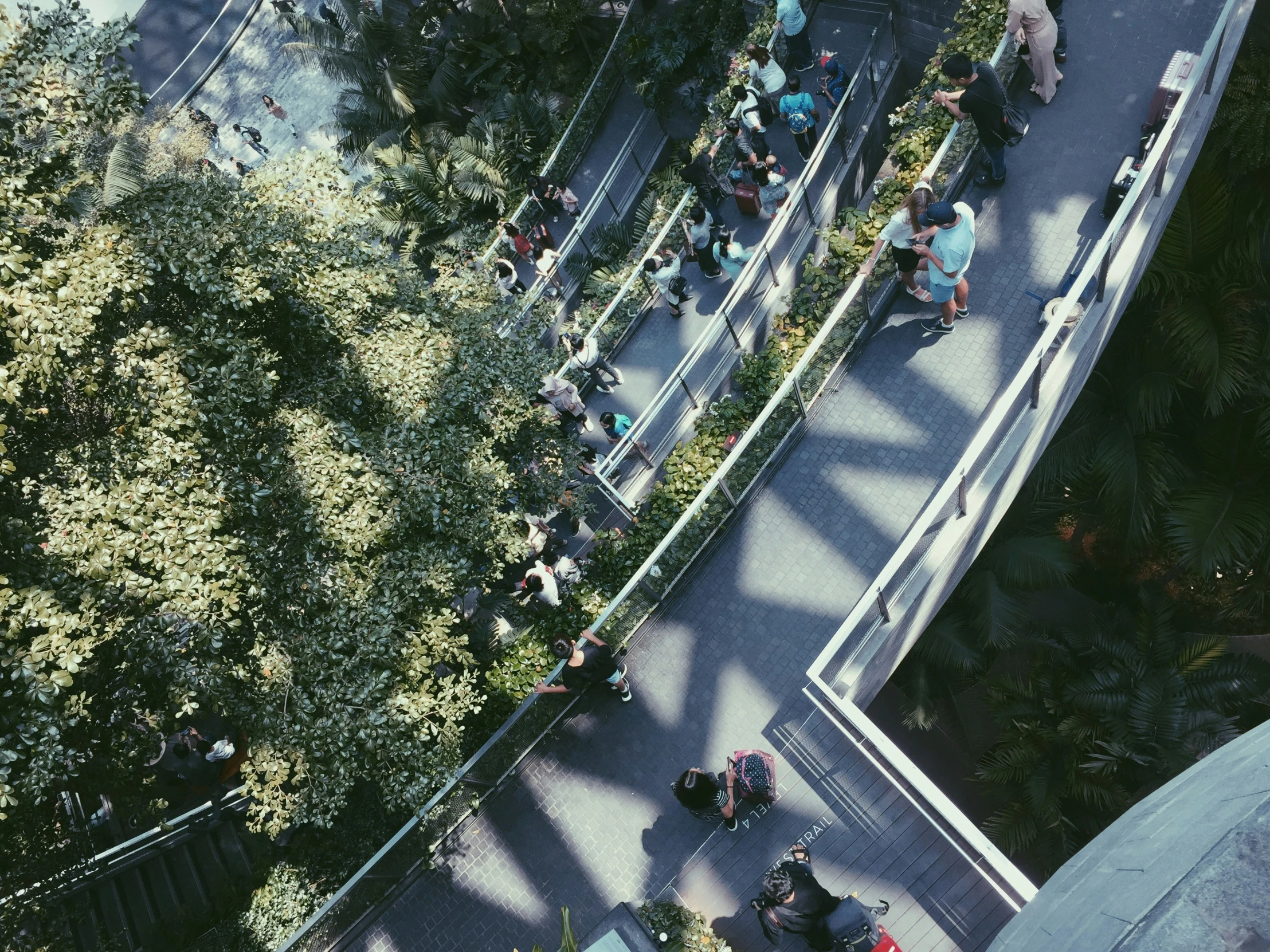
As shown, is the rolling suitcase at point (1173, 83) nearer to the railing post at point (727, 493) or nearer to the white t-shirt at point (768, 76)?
the white t-shirt at point (768, 76)

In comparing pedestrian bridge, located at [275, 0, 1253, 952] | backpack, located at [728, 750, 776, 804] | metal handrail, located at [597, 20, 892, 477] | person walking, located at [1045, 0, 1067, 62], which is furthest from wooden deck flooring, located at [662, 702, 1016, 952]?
person walking, located at [1045, 0, 1067, 62]

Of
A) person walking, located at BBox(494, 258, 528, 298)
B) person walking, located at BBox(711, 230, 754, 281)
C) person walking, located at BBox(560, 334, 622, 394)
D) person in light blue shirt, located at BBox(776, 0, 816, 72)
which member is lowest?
person walking, located at BBox(711, 230, 754, 281)

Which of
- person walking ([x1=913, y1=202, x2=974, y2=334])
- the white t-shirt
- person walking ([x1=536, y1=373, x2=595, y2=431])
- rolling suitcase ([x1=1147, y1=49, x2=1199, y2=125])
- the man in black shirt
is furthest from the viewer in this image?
the white t-shirt

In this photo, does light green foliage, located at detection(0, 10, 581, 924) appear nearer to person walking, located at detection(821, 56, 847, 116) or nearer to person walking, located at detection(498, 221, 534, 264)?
person walking, located at detection(821, 56, 847, 116)

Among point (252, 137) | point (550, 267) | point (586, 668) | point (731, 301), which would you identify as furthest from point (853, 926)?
point (252, 137)

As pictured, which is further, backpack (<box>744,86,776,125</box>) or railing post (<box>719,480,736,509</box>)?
backpack (<box>744,86,776,125</box>)

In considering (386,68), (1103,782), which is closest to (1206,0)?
(1103,782)

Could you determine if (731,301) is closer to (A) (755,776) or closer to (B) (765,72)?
(B) (765,72)
